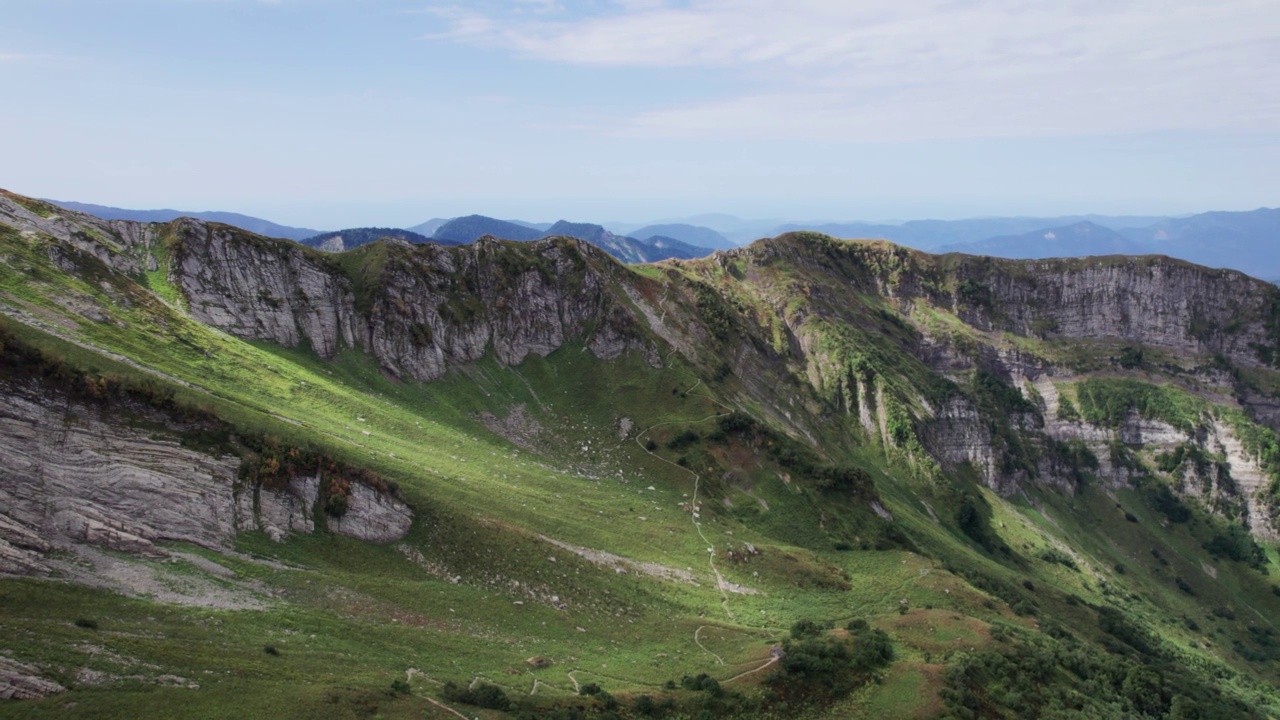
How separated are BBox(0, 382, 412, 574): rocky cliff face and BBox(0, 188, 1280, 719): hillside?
0.22 meters

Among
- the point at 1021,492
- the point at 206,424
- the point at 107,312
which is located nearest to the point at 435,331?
the point at 107,312

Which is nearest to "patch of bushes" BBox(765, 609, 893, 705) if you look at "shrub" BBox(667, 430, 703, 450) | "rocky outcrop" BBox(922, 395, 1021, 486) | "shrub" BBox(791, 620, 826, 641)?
"shrub" BBox(791, 620, 826, 641)

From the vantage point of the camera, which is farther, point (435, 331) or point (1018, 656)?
point (435, 331)

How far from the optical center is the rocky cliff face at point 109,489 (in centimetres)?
4419

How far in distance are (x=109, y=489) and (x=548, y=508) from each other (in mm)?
39479

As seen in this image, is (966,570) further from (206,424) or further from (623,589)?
(206,424)

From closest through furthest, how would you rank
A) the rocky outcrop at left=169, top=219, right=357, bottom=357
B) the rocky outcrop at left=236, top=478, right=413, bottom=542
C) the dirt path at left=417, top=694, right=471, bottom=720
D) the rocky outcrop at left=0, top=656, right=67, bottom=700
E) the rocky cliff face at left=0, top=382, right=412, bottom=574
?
the rocky outcrop at left=0, top=656, right=67, bottom=700 < the dirt path at left=417, top=694, right=471, bottom=720 < the rocky cliff face at left=0, top=382, right=412, bottom=574 < the rocky outcrop at left=236, top=478, right=413, bottom=542 < the rocky outcrop at left=169, top=219, right=357, bottom=357

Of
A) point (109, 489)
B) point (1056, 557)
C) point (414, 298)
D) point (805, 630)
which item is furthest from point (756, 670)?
point (1056, 557)

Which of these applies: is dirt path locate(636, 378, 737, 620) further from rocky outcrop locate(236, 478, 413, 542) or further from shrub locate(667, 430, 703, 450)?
rocky outcrop locate(236, 478, 413, 542)

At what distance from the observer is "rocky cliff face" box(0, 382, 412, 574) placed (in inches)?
1740

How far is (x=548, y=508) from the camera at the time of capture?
7588cm

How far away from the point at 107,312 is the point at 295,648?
165ft

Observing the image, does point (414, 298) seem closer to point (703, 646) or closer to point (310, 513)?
point (310, 513)

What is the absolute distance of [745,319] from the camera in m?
156
